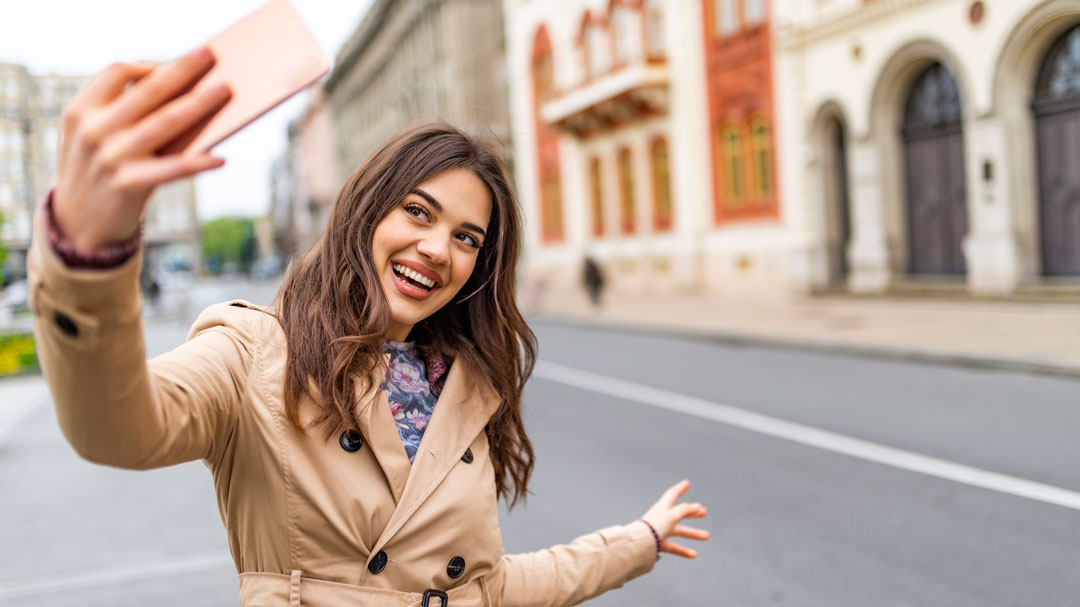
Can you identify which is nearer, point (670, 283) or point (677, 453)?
point (677, 453)

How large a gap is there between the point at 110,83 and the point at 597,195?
98.5ft

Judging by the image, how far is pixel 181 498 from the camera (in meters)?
6.57

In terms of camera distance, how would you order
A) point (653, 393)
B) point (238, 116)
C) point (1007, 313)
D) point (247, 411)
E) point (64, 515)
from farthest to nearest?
point (1007, 313)
point (653, 393)
point (64, 515)
point (247, 411)
point (238, 116)

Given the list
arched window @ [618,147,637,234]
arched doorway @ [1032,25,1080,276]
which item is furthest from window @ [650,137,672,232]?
arched doorway @ [1032,25,1080,276]

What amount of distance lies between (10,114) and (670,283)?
67.8 ft

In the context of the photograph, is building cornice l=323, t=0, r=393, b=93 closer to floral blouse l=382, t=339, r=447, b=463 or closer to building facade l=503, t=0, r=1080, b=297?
building facade l=503, t=0, r=1080, b=297

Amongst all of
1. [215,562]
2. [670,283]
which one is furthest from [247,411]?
[670,283]

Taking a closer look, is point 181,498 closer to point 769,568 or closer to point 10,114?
point 10,114

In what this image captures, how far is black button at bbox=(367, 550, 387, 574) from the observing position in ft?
5.37

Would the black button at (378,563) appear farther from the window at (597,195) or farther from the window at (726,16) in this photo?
the window at (597,195)

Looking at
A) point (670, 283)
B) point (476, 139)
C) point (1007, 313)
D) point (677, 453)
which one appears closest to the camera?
point (476, 139)

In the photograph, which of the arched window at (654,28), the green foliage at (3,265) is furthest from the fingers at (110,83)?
the arched window at (654,28)

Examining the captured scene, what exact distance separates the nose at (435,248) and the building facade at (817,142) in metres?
15.5

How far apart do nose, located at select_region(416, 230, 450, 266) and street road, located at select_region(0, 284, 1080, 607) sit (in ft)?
4.13
